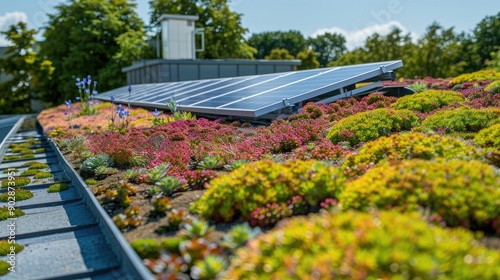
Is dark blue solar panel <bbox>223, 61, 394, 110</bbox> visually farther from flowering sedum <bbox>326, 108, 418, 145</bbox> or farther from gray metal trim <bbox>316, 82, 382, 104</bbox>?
flowering sedum <bbox>326, 108, 418, 145</bbox>

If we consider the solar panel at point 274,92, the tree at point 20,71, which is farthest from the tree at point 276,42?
the solar panel at point 274,92

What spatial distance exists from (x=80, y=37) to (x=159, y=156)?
39.7m

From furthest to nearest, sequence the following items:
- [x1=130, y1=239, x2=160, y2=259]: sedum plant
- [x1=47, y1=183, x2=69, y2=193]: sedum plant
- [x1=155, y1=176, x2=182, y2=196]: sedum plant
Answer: [x1=47, y1=183, x2=69, y2=193]: sedum plant
[x1=155, y1=176, x2=182, y2=196]: sedum plant
[x1=130, y1=239, x2=160, y2=259]: sedum plant

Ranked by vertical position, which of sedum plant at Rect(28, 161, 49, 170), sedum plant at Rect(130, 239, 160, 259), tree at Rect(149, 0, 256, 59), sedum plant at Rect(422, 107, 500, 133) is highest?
tree at Rect(149, 0, 256, 59)

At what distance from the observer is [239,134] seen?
1095 cm

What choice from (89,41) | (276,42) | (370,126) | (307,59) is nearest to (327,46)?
(276,42)

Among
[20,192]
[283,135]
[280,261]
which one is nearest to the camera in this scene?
[280,261]

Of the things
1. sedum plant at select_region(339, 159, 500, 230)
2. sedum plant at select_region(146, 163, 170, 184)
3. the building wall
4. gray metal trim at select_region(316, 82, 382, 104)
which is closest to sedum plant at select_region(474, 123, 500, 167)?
sedum plant at select_region(339, 159, 500, 230)

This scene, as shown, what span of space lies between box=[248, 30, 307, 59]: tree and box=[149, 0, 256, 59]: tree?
1776 inches

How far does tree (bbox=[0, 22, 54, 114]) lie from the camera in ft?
133

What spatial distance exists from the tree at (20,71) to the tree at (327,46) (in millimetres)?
65206

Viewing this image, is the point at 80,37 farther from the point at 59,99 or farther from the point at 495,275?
the point at 495,275

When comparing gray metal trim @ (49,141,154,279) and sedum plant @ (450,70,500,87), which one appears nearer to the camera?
gray metal trim @ (49,141,154,279)

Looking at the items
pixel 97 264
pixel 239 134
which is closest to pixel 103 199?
pixel 97 264
